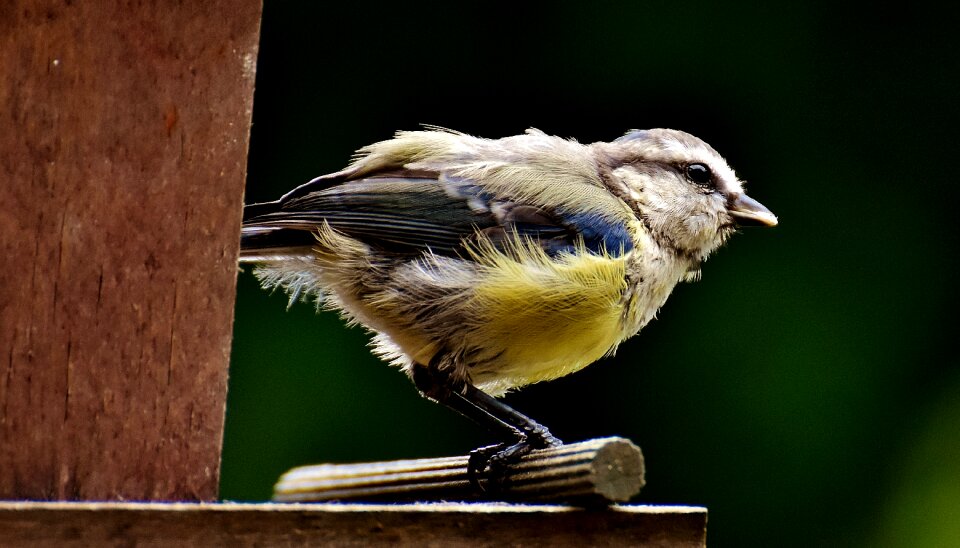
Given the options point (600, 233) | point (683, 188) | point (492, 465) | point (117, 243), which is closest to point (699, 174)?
point (683, 188)

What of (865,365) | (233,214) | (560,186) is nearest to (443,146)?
(560,186)

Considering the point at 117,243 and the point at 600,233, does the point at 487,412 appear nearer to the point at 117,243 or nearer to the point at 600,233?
the point at 600,233

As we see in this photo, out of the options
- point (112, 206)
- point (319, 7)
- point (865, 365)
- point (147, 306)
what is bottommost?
point (865, 365)

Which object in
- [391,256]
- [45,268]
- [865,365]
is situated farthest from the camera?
[865,365]

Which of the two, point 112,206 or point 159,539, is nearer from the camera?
point 159,539

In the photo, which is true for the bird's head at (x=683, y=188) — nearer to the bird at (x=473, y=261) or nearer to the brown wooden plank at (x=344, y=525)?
the bird at (x=473, y=261)

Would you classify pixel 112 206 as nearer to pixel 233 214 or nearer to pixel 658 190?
pixel 233 214

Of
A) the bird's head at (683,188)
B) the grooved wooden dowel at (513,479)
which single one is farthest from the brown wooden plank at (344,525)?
the bird's head at (683,188)

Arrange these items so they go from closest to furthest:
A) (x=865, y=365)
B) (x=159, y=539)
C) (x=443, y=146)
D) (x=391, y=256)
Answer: (x=159, y=539), (x=391, y=256), (x=443, y=146), (x=865, y=365)

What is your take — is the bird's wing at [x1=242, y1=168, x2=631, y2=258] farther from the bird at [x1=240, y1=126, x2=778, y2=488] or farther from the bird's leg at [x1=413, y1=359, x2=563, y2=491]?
the bird's leg at [x1=413, y1=359, x2=563, y2=491]
